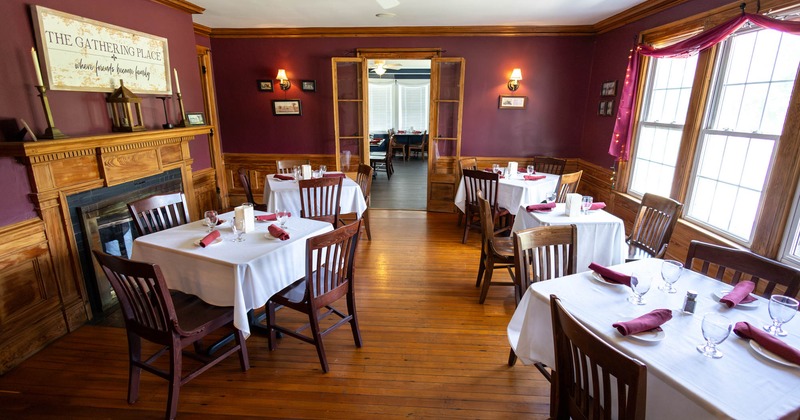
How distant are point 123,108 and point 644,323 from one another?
3947 mm

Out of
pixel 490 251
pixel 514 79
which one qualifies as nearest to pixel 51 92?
pixel 490 251

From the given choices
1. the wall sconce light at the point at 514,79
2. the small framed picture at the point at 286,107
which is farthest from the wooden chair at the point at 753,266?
the small framed picture at the point at 286,107

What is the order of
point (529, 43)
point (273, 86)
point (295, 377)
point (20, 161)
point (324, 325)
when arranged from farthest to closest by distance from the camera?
point (273, 86) < point (529, 43) < point (324, 325) < point (20, 161) < point (295, 377)

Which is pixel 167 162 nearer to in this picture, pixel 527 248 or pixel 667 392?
pixel 527 248

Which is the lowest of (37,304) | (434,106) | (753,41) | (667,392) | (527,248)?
(37,304)

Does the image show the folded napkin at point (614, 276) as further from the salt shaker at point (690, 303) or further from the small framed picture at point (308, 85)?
the small framed picture at point (308, 85)

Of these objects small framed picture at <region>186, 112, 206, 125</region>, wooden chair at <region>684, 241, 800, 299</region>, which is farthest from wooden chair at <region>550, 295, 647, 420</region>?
small framed picture at <region>186, 112, 206, 125</region>

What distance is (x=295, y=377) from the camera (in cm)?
230

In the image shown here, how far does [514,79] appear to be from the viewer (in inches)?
214

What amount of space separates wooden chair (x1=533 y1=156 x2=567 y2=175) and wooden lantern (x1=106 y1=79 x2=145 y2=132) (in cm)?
482

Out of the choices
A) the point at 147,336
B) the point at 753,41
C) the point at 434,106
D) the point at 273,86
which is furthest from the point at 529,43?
the point at 147,336

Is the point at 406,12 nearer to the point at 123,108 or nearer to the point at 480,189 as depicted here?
the point at 480,189

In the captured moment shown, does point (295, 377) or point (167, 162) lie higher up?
point (167, 162)

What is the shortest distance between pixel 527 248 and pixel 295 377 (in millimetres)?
1568
